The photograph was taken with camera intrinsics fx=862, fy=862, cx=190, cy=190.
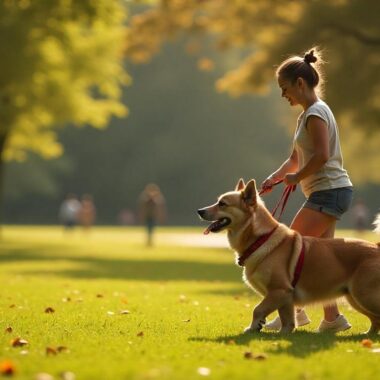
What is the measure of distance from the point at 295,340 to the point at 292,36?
17625mm

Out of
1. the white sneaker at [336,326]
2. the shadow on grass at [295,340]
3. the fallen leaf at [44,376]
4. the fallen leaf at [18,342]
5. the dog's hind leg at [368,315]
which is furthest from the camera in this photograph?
the white sneaker at [336,326]

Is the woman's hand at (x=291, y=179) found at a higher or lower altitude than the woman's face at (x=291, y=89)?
lower

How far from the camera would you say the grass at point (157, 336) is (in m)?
5.54

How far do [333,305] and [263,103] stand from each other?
64.1m

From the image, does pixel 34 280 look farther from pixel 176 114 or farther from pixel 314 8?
pixel 176 114

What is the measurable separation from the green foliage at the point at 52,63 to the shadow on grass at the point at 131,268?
595 centimetres

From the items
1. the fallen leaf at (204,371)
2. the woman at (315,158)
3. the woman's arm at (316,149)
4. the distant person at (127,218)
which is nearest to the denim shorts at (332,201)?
the woman at (315,158)

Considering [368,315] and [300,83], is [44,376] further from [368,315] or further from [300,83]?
[300,83]

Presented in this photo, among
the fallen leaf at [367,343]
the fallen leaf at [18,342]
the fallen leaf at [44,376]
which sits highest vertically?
the fallen leaf at [367,343]

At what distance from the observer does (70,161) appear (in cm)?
7038

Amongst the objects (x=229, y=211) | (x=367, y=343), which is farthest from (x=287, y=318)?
(x=229, y=211)

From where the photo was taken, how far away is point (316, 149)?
7.62 meters

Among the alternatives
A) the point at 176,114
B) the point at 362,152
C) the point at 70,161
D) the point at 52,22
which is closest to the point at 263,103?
the point at 176,114

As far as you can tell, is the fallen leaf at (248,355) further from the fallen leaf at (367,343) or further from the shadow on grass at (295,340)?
the fallen leaf at (367,343)
